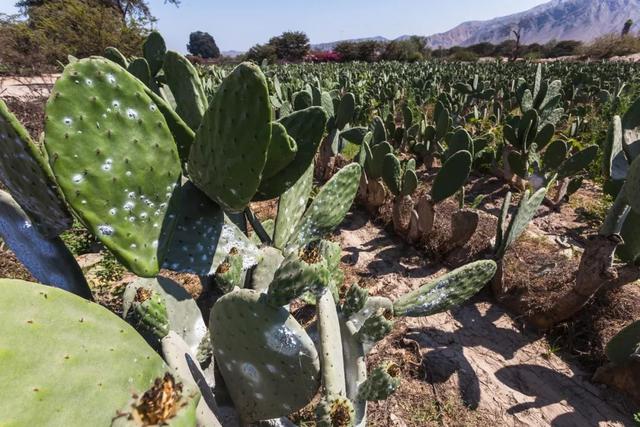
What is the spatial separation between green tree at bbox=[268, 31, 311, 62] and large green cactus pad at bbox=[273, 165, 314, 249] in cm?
4079

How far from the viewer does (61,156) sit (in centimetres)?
80

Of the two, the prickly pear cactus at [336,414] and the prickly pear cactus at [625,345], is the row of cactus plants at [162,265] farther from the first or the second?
the prickly pear cactus at [625,345]

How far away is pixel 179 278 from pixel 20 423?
2.25m

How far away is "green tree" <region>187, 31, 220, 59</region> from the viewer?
67.6 meters

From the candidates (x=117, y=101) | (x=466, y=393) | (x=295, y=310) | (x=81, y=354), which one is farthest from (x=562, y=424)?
(x=117, y=101)

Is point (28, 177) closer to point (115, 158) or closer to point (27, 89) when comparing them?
point (115, 158)

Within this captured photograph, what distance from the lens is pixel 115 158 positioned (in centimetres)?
87

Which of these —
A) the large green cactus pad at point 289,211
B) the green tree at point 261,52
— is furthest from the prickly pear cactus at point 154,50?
the green tree at point 261,52

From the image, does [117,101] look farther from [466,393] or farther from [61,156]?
[466,393]

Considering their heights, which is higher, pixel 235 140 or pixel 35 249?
pixel 235 140

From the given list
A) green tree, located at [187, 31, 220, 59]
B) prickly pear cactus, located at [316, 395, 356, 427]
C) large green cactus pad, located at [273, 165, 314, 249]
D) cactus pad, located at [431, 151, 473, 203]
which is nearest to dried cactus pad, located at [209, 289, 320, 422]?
prickly pear cactus, located at [316, 395, 356, 427]

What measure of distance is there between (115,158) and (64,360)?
1.48 feet

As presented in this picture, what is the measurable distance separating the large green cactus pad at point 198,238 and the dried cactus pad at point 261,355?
5.4 inches

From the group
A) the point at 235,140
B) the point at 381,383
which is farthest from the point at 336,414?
the point at 235,140
